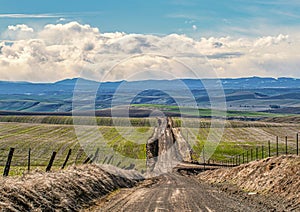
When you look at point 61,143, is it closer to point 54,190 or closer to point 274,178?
point 274,178

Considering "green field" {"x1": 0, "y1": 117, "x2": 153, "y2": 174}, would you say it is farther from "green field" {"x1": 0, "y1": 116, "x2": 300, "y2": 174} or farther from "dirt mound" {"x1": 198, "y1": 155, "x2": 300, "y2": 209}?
"dirt mound" {"x1": 198, "y1": 155, "x2": 300, "y2": 209}

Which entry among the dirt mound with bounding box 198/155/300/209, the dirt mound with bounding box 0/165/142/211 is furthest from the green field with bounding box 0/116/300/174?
the dirt mound with bounding box 0/165/142/211

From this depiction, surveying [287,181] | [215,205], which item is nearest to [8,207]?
[215,205]

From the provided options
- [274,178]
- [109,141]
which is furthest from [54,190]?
[109,141]

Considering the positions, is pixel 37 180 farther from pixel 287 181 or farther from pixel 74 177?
pixel 287 181

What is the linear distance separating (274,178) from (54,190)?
1333cm

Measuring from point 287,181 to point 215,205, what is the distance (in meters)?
6.21

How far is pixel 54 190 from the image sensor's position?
65.1ft

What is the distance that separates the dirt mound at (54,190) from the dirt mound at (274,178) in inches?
344

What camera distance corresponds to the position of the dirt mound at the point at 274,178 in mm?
23650

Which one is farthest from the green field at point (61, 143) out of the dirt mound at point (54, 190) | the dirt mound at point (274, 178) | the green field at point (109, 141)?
the dirt mound at point (54, 190)

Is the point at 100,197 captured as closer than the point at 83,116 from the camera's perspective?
Yes

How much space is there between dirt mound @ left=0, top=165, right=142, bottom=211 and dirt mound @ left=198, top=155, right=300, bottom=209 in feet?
28.7

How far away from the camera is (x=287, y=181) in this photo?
1005 inches
